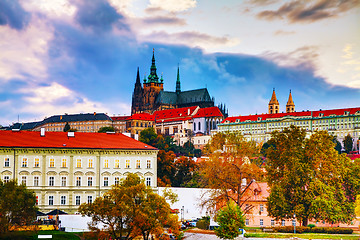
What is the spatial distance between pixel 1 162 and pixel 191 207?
21.4 m

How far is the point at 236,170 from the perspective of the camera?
60969 mm

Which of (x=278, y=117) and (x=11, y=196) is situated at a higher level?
(x=278, y=117)

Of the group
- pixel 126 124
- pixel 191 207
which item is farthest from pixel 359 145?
pixel 191 207

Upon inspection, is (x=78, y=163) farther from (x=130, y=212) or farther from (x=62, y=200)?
(x=130, y=212)

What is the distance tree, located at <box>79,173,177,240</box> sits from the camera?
4778 cm

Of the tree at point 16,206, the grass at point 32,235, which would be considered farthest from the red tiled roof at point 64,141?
the grass at point 32,235

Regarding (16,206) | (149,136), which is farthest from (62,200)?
(149,136)

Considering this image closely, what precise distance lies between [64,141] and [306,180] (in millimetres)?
25082

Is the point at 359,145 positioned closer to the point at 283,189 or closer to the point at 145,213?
the point at 283,189

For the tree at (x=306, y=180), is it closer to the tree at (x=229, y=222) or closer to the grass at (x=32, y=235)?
the tree at (x=229, y=222)

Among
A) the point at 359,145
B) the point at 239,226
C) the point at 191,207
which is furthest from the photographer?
the point at 359,145

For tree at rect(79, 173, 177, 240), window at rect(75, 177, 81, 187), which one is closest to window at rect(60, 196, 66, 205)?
window at rect(75, 177, 81, 187)

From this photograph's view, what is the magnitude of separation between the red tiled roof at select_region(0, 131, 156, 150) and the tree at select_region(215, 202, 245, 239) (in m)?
17.4

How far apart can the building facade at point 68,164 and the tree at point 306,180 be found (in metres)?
13.3
